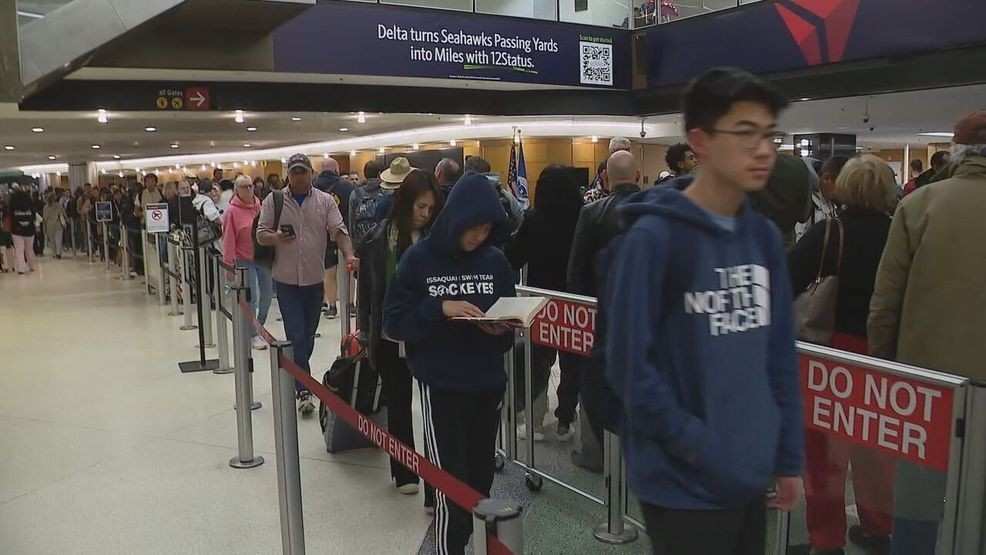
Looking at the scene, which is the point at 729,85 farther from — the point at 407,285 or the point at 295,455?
the point at 295,455

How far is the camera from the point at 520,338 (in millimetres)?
4473

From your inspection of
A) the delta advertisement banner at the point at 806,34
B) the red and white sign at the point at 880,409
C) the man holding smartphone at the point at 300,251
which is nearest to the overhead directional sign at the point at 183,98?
the delta advertisement banner at the point at 806,34

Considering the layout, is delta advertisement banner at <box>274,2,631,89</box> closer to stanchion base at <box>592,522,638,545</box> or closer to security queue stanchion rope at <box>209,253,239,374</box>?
security queue stanchion rope at <box>209,253,239,374</box>

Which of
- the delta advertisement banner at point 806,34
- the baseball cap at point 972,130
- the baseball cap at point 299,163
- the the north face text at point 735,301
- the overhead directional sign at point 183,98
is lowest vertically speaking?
the the north face text at point 735,301

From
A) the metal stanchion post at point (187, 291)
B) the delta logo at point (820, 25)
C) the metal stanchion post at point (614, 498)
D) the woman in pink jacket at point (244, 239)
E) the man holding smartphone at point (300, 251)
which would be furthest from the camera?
the delta logo at point (820, 25)

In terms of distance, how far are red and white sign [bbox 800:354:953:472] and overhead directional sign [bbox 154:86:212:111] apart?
12.4m

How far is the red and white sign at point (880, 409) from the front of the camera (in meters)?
2.22

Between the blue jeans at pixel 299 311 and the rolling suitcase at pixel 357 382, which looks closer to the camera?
the rolling suitcase at pixel 357 382

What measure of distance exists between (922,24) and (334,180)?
8.22 metres

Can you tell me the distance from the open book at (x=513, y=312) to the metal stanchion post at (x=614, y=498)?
1.05m

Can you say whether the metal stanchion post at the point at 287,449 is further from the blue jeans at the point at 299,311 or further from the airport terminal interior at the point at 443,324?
the blue jeans at the point at 299,311

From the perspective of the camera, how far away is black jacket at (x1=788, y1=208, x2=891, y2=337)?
130 inches

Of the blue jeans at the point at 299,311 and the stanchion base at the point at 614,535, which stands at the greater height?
the blue jeans at the point at 299,311

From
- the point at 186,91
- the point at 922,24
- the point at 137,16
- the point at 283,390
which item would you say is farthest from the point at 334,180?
the point at 922,24
